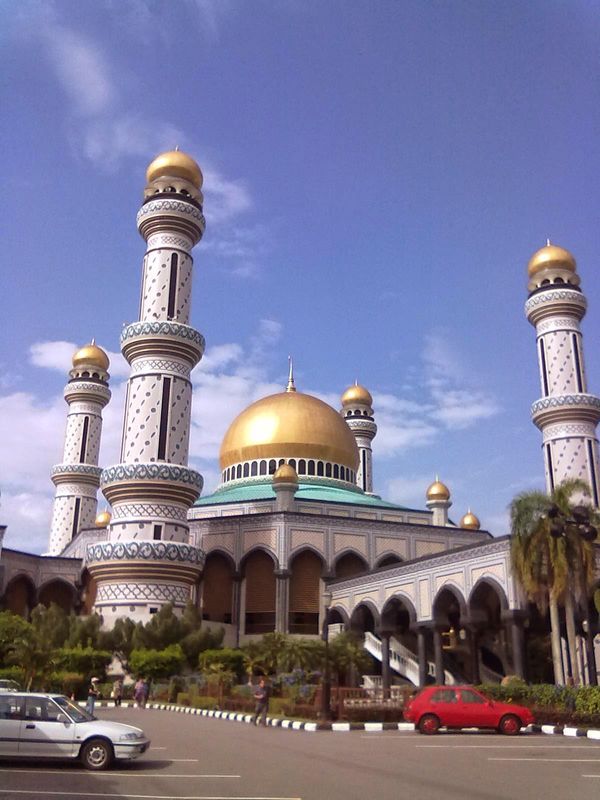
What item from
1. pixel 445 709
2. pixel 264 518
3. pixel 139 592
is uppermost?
pixel 264 518

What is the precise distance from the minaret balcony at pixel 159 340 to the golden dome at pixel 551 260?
717 inches

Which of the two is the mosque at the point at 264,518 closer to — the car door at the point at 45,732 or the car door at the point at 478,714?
the car door at the point at 478,714

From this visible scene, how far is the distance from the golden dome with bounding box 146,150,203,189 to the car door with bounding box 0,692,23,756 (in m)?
34.7

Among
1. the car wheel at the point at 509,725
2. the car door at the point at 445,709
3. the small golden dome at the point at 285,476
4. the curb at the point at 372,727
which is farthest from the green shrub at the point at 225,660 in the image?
the car wheel at the point at 509,725

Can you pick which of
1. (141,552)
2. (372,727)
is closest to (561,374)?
(141,552)

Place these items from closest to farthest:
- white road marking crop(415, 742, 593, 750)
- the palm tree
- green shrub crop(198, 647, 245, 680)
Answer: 1. white road marking crop(415, 742, 593, 750)
2. the palm tree
3. green shrub crop(198, 647, 245, 680)

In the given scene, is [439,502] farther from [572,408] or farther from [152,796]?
[152,796]

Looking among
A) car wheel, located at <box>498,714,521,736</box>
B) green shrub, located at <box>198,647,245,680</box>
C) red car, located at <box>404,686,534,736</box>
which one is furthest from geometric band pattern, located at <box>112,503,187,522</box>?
car wheel, located at <box>498,714,521,736</box>

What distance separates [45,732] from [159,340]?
2879cm

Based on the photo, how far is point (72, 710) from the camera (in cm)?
1067

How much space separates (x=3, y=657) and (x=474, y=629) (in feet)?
54.7

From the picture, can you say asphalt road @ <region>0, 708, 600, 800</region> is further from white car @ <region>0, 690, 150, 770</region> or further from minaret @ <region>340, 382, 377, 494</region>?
minaret @ <region>340, 382, 377, 494</region>

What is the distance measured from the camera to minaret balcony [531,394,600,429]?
40.1 metres

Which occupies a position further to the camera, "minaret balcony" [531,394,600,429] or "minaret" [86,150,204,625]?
"minaret balcony" [531,394,600,429]
